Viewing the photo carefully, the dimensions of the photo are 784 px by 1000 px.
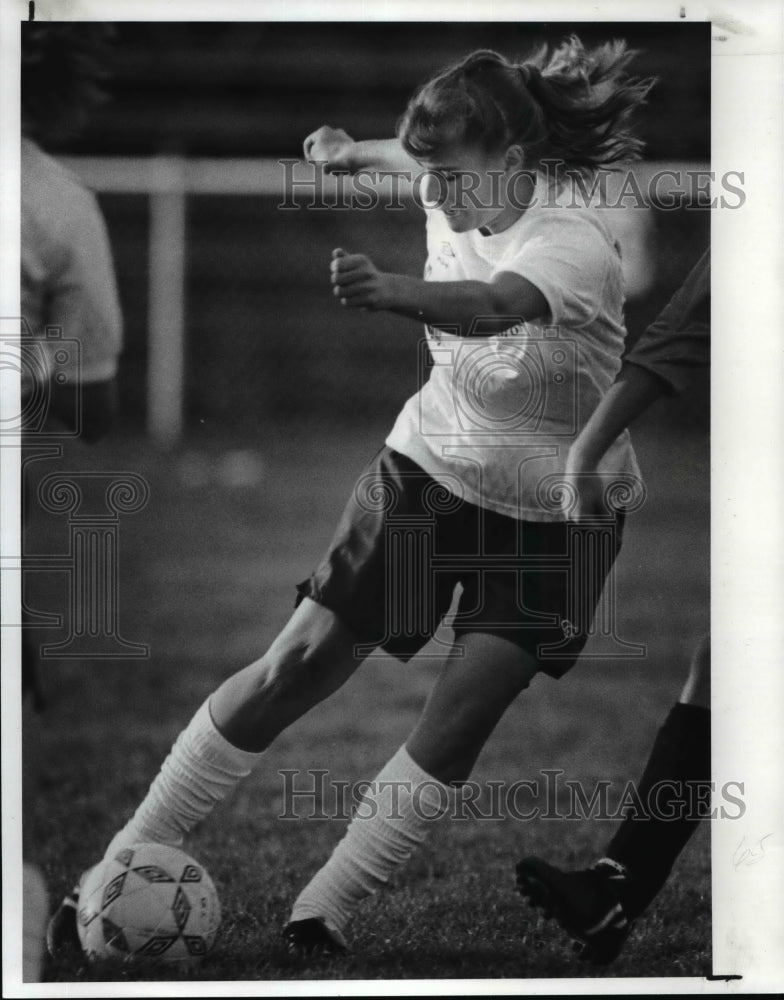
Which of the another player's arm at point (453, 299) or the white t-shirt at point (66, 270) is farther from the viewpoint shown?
the white t-shirt at point (66, 270)

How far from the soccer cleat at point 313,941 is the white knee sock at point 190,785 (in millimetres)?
287

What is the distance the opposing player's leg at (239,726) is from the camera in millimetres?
2916

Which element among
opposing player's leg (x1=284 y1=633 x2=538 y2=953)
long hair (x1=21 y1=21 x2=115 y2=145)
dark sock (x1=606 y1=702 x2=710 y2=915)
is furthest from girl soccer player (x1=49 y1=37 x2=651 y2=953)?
long hair (x1=21 y1=21 x2=115 y2=145)

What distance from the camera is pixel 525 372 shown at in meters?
2.86

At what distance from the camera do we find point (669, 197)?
2.88m

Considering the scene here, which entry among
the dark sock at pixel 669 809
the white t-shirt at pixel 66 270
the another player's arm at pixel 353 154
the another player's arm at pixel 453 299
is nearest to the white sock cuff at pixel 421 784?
the dark sock at pixel 669 809

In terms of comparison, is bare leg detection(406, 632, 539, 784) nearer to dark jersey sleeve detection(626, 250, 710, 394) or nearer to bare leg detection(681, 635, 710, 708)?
bare leg detection(681, 635, 710, 708)

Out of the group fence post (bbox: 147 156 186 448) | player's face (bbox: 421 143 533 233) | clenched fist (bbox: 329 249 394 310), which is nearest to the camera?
clenched fist (bbox: 329 249 394 310)

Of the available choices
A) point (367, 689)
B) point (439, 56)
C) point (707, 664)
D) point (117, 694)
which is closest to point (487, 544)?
point (707, 664)

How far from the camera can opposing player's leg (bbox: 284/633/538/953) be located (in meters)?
2.88

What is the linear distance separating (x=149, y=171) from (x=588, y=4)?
90cm

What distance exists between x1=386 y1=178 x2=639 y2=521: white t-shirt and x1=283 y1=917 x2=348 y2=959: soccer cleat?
0.86 metres

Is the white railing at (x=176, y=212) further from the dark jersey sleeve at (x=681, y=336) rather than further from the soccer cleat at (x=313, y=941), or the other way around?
the soccer cleat at (x=313, y=941)

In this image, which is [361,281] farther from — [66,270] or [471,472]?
[66,270]
